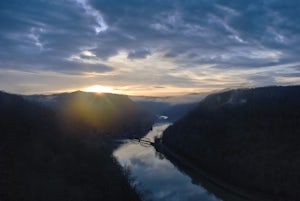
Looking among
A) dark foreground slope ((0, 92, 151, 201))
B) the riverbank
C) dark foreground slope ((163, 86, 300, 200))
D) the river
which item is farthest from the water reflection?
dark foreground slope ((0, 92, 151, 201))

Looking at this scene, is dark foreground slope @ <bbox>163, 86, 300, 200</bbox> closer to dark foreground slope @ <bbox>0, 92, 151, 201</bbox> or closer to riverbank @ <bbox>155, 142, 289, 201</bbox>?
riverbank @ <bbox>155, 142, 289, 201</bbox>

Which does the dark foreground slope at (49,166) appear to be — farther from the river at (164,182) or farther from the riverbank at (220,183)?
the riverbank at (220,183)

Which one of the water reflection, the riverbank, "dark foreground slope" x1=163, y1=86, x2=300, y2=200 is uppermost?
"dark foreground slope" x1=163, y1=86, x2=300, y2=200

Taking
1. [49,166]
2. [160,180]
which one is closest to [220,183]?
[160,180]

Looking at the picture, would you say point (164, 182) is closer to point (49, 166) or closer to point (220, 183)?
point (220, 183)

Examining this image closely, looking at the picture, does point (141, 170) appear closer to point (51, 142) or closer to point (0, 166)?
point (51, 142)

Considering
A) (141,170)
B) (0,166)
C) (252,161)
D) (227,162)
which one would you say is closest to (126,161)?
(141,170)
